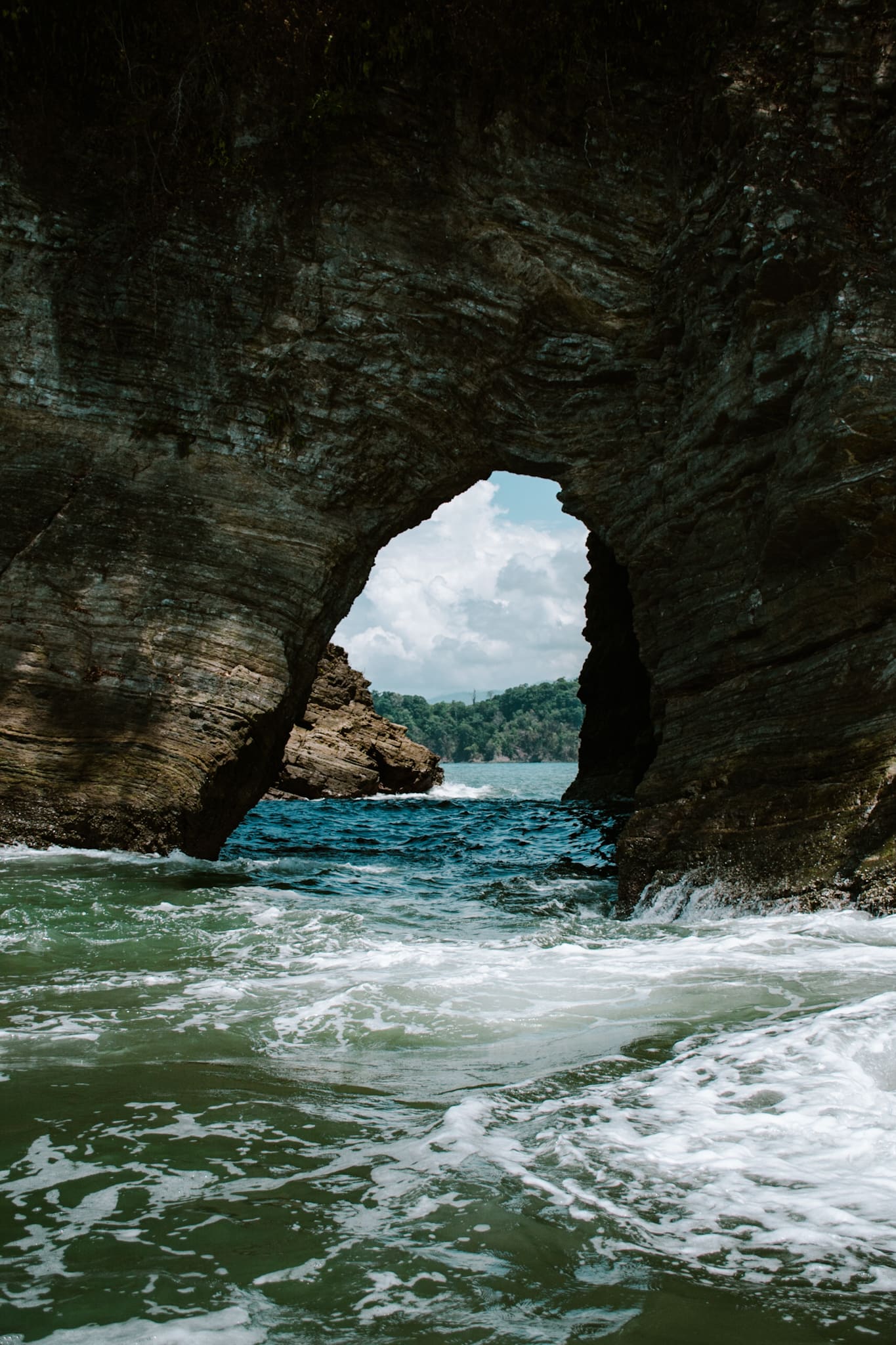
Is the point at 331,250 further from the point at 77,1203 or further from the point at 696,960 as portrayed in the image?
the point at 77,1203

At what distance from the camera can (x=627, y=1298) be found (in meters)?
2.10

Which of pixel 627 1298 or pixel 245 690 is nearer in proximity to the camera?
pixel 627 1298

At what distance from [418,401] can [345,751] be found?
2008 cm

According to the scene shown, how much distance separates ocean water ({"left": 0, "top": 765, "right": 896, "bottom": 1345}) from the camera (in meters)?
2.09

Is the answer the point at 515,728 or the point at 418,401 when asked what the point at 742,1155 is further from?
the point at 515,728

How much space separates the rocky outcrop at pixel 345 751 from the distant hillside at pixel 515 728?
115928mm

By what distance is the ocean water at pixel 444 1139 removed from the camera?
6.84ft

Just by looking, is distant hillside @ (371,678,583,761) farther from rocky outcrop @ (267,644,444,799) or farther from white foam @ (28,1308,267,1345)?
white foam @ (28,1308,267,1345)

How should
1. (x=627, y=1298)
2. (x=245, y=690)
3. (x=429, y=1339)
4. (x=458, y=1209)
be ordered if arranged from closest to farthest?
(x=429, y=1339)
(x=627, y=1298)
(x=458, y=1209)
(x=245, y=690)

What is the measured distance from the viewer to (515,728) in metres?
156

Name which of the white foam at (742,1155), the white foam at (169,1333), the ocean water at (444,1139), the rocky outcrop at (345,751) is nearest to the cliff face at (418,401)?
the ocean water at (444,1139)

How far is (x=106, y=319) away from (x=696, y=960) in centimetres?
968

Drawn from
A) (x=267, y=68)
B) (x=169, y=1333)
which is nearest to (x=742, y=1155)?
(x=169, y=1333)

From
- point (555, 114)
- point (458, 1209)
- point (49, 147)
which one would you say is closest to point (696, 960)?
point (458, 1209)
